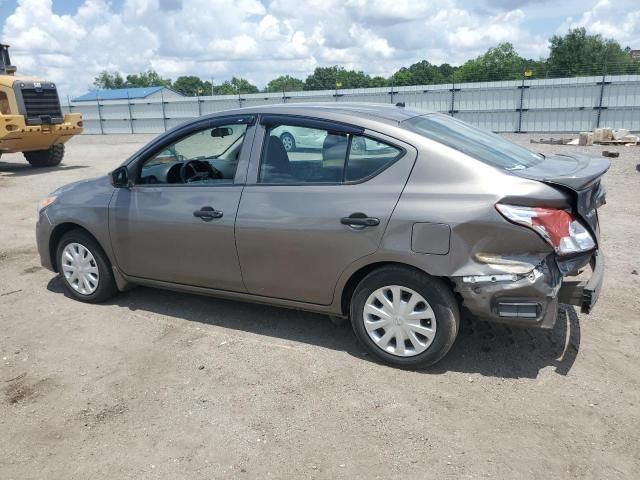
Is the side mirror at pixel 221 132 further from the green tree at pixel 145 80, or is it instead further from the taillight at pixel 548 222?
the green tree at pixel 145 80

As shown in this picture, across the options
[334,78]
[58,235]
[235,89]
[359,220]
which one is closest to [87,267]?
[58,235]

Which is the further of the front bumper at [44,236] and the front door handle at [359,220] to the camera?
the front bumper at [44,236]

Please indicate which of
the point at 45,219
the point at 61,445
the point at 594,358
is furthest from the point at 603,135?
the point at 61,445

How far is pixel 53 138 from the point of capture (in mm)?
14930

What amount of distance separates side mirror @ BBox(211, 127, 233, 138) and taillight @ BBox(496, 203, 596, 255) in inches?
83.8

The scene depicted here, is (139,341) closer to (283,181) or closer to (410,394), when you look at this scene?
(283,181)

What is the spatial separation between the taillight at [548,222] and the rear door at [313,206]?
2.27 feet

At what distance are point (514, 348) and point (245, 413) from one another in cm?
197

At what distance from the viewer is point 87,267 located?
16.2ft

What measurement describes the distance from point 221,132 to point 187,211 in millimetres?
671

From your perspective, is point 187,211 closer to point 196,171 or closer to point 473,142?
point 196,171

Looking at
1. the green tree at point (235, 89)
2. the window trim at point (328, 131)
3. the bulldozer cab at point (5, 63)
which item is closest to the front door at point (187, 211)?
the window trim at point (328, 131)

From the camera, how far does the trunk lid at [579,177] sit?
326 cm

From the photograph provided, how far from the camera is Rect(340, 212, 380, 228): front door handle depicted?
11.5ft
